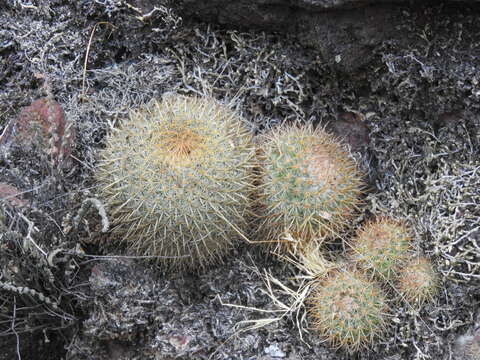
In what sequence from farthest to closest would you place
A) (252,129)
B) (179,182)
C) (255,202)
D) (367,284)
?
(252,129) < (255,202) < (367,284) < (179,182)

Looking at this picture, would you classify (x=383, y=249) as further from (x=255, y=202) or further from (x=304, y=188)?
(x=255, y=202)

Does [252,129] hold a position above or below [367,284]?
above

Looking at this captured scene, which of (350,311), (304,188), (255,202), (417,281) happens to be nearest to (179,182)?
(255,202)

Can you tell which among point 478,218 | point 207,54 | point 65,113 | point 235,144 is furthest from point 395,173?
point 65,113

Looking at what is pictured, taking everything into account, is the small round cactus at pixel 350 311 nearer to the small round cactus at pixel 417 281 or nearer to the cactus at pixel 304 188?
the small round cactus at pixel 417 281

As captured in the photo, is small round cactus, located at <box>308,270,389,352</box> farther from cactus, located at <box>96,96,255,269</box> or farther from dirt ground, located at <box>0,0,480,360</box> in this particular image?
cactus, located at <box>96,96,255,269</box>

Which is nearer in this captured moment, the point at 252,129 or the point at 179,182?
the point at 179,182
